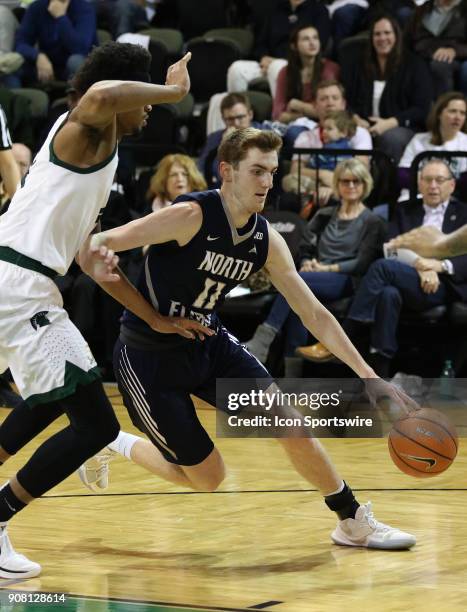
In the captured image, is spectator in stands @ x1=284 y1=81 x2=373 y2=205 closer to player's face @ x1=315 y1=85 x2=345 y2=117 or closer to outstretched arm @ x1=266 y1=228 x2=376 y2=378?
player's face @ x1=315 y1=85 x2=345 y2=117

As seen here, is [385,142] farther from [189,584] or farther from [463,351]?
[189,584]

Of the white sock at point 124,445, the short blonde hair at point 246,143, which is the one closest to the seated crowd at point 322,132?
the white sock at point 124,445

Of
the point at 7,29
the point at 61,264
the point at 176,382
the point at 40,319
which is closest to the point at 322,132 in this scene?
the point at 7,29

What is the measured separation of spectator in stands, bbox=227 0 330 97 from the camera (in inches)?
475

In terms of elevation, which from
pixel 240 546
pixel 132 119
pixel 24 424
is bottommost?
pixel 240 546

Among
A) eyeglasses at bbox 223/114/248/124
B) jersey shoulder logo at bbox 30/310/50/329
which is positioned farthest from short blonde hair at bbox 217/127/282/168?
eyeglasses at bbox 223/114/248/124

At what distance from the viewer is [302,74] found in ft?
37.6

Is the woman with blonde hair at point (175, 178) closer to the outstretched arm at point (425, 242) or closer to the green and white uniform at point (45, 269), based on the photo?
the outstretched arm at point (425, 242)

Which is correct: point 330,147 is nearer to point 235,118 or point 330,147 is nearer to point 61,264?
point 235,118

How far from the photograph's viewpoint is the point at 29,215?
459 centimetres

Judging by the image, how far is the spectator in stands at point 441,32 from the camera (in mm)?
11328

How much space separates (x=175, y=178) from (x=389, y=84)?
2.43m

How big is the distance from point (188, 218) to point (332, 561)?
1.50 meters

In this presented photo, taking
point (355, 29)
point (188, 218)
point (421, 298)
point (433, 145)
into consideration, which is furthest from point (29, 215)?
point (355, 29)
